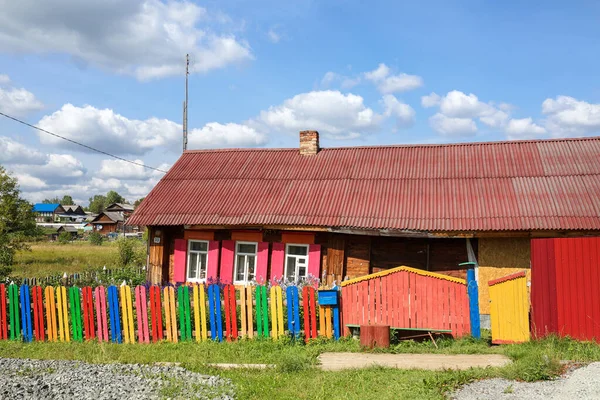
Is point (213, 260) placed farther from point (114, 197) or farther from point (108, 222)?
point (114, 197)

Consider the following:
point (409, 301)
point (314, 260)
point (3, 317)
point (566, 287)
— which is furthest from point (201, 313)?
point (566, 287)

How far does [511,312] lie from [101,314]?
8.70 meters

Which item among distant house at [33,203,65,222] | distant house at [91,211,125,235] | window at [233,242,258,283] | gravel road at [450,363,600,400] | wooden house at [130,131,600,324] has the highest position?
distant house at [33,203,65,222]

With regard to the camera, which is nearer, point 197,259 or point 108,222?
point 197,259

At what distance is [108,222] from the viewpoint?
3103 inches

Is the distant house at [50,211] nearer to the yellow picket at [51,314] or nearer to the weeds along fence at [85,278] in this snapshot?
the weeds along fence at [85,278]

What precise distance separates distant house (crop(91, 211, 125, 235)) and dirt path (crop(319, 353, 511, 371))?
75.8 meters

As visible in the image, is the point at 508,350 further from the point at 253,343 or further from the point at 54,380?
the point at 54,380

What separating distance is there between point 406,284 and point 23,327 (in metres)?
8.92

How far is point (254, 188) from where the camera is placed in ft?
54.6

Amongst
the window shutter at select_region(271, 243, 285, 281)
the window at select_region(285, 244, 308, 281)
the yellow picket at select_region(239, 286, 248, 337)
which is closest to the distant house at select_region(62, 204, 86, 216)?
the window shutter at select_region(271, 243, 285, 281)

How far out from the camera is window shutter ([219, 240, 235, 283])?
1529cm

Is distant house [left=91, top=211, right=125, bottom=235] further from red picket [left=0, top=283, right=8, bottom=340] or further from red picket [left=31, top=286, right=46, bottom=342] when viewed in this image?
red picket [left=31, top=286, right=46, bottom=342]

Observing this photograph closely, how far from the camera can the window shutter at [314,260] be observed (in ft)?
47.1
